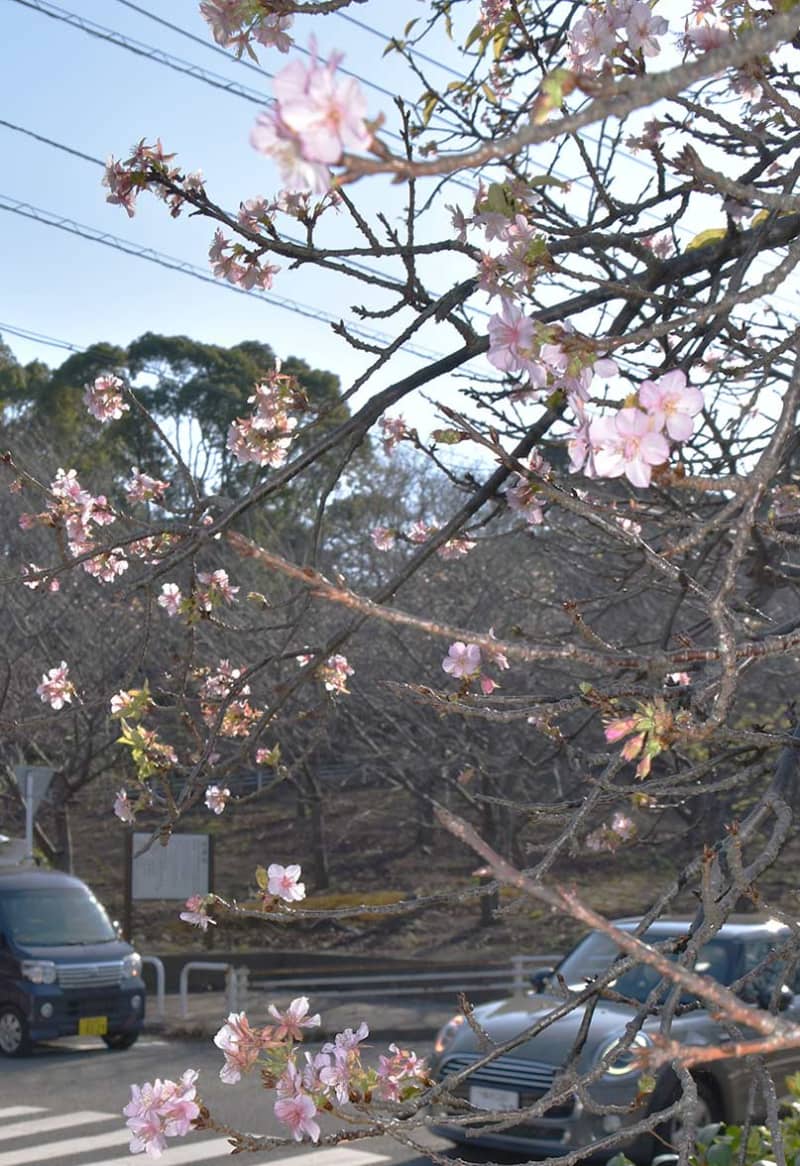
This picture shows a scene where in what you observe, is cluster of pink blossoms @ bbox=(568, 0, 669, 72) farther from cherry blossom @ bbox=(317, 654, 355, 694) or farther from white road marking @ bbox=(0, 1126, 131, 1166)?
white road marking @ bbox=(0, 1126, 131, 1166)

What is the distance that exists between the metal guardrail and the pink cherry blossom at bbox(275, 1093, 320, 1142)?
497 inches

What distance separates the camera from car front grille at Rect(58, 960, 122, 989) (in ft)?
43.5

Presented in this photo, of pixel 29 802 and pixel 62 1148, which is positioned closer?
pixel 62 1148

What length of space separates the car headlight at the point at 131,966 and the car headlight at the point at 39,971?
0.71 metres

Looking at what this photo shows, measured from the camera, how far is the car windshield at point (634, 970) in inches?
358

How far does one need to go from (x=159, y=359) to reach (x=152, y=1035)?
84.0 feet

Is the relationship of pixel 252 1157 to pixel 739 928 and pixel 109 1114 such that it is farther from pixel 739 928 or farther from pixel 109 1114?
pixel 739 928

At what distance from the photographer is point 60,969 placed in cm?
1330

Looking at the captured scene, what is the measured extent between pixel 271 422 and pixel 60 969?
10.5 metres

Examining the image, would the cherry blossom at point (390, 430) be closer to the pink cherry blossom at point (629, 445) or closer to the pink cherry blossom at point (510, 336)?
the pink cherry blossom at point (510, 336)

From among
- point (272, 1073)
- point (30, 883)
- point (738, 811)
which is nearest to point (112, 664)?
point (30, 883)

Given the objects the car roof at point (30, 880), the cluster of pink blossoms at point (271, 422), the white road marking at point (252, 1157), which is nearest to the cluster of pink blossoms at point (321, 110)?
the cluster of pink blossoms at point (271, 422)

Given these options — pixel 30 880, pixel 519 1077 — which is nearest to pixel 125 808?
pixel 519 1077

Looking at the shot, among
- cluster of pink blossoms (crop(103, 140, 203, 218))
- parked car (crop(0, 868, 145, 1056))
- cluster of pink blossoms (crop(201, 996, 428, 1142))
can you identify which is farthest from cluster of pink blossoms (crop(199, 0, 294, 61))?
parked car (crop(0, 868, 145, 1056))
